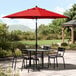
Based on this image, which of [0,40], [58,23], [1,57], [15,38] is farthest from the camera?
[58,23]

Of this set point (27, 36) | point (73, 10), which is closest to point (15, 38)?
point (27, 36)

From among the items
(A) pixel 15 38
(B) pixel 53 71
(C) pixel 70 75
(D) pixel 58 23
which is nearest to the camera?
(C) pixel 70 75

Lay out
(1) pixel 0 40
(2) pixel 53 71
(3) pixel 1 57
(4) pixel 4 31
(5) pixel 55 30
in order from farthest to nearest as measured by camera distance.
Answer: (5) pixel 55 30 < (4) pixel 4 31 < (1) pixel 0 40 < (3) pixel 1 57 < (2) pixel 53 71

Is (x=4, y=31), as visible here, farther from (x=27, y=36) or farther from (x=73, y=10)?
(x=73, y=10)

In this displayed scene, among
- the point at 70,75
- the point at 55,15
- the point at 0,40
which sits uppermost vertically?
the point at 55,15

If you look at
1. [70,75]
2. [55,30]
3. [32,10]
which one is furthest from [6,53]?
[55,30]

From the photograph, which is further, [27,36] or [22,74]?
[27,36]

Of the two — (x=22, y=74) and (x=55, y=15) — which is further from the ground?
(x=55, y=15)

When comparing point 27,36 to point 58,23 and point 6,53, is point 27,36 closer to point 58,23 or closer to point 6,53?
point 58,23

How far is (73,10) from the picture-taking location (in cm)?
4338

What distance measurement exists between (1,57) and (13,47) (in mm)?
2572

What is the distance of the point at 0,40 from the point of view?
18219 millimetres

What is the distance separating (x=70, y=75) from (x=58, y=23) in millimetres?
43579

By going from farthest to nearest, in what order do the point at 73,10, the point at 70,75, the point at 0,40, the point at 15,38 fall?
the point at 73,10, the point at 15,38, the point at 0,40, the point at 70,75
